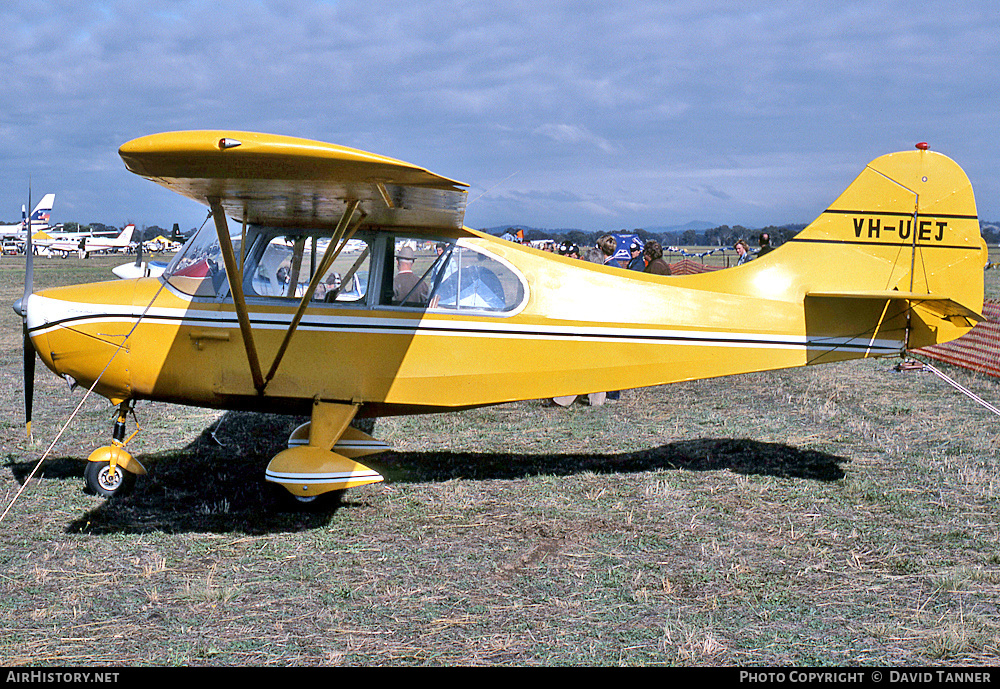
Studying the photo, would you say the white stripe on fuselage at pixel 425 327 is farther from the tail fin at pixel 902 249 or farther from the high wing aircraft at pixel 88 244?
the high wing aircraft at pixel 88 244

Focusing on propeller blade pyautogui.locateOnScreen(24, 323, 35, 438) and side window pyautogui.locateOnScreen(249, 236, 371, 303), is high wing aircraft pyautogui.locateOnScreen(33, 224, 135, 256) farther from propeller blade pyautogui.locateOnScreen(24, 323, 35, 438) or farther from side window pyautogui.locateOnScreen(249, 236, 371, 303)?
side window pyautogui.locateOnScreen(249, 236, 371, 303)

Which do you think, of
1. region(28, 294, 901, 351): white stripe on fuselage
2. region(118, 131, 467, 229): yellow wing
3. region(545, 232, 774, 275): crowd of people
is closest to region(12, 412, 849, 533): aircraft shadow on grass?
region(28, 294, 901, 351): white stripe on fuselage

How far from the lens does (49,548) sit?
186 inches

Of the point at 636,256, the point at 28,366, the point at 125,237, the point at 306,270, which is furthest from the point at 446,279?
the point at 125,237

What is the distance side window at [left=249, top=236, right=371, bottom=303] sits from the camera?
581cm

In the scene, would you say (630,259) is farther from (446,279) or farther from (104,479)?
(104,479)

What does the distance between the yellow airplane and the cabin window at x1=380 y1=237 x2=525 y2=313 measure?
12mm

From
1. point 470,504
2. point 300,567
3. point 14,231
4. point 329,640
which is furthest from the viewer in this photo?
point 14,231

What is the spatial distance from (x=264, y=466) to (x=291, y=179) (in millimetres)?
3046

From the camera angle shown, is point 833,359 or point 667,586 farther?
point 833,359

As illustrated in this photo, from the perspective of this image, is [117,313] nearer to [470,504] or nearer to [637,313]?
[470,504]

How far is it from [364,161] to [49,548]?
3047mm

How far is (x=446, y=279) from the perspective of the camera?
5.88 metres
